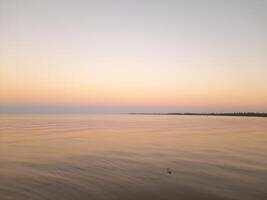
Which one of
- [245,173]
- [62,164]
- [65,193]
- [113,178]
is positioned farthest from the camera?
[62,164]

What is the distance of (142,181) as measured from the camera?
10648 millimetres

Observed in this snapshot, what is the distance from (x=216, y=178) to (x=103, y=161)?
627 cm

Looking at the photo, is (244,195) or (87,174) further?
(87,174)

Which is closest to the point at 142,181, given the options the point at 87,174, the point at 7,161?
the point at 87,174

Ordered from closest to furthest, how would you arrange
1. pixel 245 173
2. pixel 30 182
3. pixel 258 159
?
pixel 30 182 < pixel 245 173 < pixel 258 159

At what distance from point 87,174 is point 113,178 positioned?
4.32 feet

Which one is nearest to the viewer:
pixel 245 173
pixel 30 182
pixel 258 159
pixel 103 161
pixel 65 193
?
pixel 65 193

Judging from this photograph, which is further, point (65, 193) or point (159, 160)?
point (159, 160)

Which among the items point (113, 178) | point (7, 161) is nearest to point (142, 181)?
point (113, 178)

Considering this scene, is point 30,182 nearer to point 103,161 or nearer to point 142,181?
point 142,181

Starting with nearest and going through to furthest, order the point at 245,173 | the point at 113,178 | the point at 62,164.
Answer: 1. the point at 113,178
2. the point at 245,173
3. the point at 62,164

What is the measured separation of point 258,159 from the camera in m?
16.1

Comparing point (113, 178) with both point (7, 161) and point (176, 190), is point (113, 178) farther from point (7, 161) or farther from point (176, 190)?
point (7, 161)

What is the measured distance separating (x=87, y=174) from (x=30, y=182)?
2418mm
